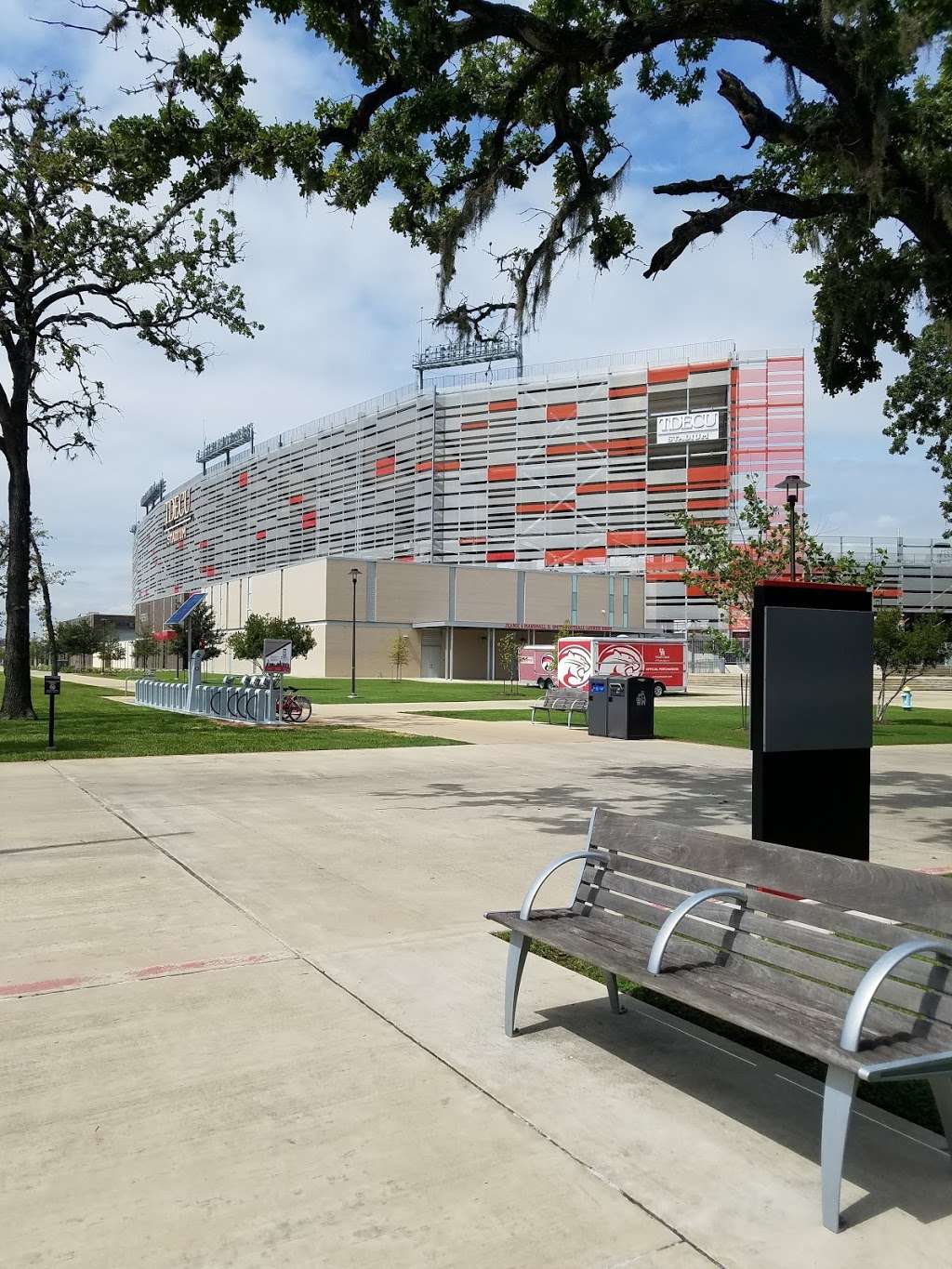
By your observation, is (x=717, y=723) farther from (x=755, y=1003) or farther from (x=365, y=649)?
(x=365, y=649)

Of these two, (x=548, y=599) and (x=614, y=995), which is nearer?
(x=614, y=995)

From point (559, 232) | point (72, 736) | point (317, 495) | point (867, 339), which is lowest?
point (72, 736)

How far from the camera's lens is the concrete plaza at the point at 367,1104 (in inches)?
112

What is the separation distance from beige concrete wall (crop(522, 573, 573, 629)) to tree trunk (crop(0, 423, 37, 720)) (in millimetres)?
52697

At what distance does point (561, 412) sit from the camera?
94.1 meters

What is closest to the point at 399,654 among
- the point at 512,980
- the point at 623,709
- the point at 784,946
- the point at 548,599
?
the point at 548,599

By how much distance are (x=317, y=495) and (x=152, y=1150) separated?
113893mm

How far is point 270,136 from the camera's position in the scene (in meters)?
9.82

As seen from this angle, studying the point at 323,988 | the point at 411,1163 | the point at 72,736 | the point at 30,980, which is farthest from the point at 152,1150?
the point at 72,736

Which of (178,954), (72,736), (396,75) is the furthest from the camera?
(72,736)

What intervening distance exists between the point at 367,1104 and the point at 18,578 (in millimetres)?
24498

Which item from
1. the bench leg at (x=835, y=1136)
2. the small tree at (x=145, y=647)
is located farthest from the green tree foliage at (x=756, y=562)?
the small tree at (x=145, y=647)

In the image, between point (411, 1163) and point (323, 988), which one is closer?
point (411, 1163)

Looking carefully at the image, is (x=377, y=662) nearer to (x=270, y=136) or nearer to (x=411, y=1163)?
(x=270, y=136)
